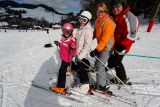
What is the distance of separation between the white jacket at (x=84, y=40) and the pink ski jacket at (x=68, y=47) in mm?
110

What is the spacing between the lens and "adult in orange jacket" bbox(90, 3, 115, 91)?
5.30 meters

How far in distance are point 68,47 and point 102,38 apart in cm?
84

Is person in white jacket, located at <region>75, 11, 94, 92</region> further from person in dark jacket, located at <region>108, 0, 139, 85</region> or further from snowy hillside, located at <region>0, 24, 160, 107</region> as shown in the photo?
snowy hillside, located at <region>0, 24, 160, 107</region>

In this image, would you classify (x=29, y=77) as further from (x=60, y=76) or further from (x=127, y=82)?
(x=127, y=82)

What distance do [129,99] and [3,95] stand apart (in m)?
2.80

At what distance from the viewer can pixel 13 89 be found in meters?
6.28

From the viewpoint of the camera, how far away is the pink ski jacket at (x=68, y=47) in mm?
5703

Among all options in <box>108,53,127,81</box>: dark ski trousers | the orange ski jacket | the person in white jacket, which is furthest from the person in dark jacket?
the person in white jacket

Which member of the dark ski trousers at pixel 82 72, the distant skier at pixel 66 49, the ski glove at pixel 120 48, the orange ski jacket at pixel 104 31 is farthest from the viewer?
the dark ski trousers at pixel 82 72

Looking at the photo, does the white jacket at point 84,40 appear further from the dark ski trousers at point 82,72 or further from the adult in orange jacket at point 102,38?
the dark ski trousers at point 82,72

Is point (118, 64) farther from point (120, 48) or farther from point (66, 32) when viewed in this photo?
point (66, 32)

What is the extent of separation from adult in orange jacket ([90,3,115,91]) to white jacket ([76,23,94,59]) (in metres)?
0.16

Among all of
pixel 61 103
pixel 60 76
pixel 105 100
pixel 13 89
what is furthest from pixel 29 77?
pixel 105 100

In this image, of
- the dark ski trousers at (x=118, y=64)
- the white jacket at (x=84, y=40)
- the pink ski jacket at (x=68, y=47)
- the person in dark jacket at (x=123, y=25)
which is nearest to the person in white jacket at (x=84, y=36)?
the white jacket at (x=84, y=40)
